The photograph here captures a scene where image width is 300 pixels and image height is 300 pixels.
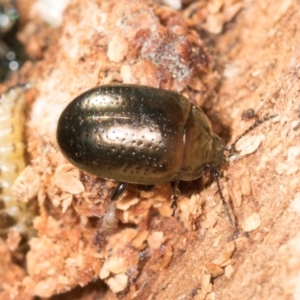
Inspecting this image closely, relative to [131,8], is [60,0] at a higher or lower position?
lower

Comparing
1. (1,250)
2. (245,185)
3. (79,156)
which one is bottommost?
(1,250)

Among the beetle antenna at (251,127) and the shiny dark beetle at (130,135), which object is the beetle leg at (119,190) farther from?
the beetle antenna at (251,127)

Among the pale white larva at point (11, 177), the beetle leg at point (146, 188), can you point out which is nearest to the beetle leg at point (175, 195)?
the beetle leg at point (146, 188)

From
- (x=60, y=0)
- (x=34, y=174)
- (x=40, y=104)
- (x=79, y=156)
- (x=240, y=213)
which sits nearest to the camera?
(x=240, y=213)

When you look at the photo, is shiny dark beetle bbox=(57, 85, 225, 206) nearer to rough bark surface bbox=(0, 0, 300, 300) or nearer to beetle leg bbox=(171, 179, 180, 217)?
beetle leg bbox=(171, 179, 180, 217)

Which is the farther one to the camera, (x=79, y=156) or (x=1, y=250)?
(x=1, y=250)

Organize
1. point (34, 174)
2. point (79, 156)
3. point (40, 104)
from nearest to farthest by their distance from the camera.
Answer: point (79, 156) → point (34, 174) → point (40, 104)

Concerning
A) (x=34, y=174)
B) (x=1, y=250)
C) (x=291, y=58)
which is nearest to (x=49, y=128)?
(x=34, y=174)

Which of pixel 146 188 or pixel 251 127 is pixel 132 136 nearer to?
pixel 146 188

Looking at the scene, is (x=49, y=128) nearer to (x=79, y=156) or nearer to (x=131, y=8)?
(x=79, y=156)

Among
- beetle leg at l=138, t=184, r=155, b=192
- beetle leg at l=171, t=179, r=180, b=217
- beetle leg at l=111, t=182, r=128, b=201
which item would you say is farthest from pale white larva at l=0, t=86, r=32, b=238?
beetle leg at l=171, t=179, r=180, b=217
